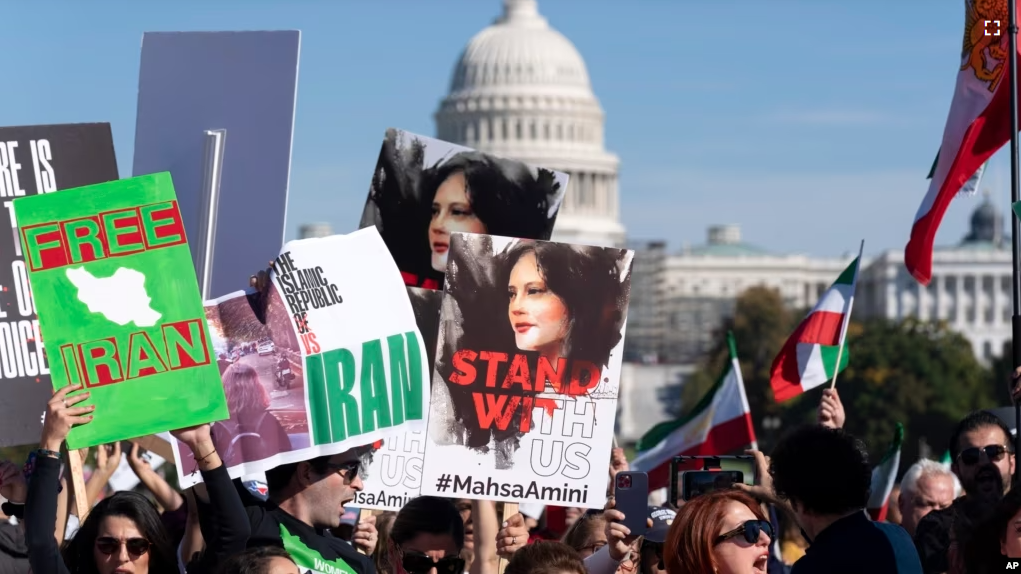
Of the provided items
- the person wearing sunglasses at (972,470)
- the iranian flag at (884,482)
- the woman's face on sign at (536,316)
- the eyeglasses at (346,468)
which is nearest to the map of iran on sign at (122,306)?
the eyeglasses at (346,468)

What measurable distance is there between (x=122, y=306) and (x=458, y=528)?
1355mm

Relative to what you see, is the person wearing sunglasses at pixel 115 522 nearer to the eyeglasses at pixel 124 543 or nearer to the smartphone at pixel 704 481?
the eyeglasses at pixel 124 543

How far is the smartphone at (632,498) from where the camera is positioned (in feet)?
21.7

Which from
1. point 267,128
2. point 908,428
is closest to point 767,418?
point 908,428

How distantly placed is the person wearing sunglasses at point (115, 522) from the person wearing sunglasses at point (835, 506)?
164 centimetres

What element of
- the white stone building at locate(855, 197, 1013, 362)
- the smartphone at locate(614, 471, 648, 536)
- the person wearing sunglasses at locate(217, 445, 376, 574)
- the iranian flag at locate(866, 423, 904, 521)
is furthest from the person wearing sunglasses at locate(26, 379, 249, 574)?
the white stone building at locate(855, 197, 1013, 362)

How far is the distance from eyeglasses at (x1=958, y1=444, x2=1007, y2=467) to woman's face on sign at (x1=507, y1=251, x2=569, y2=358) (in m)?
1.59

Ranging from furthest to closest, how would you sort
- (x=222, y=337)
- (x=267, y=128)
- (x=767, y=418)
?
(x=767, y=418), (x=267, y=128), (x=222, y=337)

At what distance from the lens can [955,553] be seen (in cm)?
679

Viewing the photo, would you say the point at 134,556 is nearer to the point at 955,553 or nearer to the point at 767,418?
the point at 955,553

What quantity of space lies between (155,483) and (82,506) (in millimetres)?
320

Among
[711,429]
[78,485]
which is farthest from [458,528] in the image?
[711,429]

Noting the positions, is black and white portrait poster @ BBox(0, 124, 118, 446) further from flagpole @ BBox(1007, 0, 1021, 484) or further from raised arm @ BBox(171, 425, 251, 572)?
flagpole @ BBox(1007, 0, 1021, 484)

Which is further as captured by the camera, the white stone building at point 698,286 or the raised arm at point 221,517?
the white stone building at point 698,286
